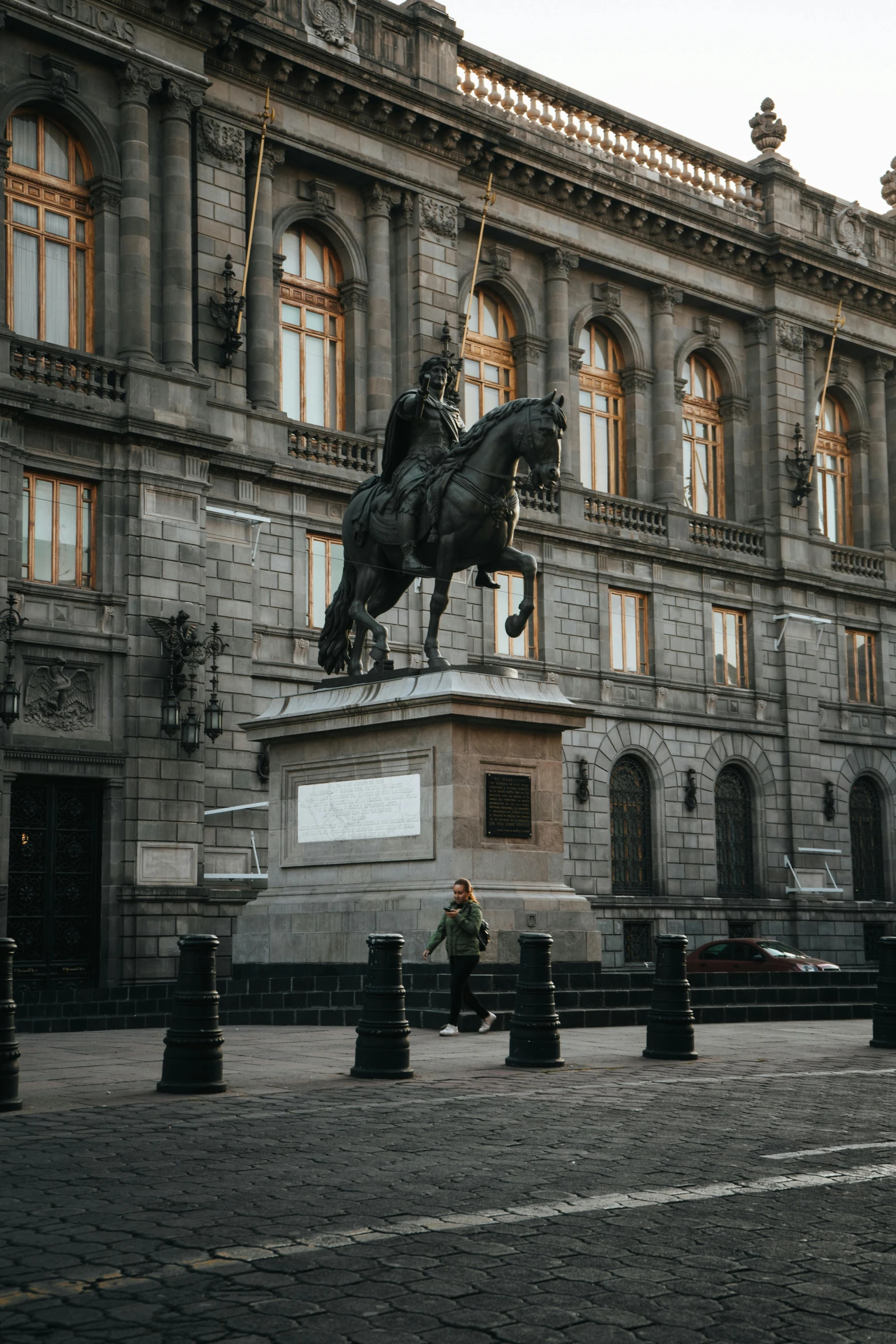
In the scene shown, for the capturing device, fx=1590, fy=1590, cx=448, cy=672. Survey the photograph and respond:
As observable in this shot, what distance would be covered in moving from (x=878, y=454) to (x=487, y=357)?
50.4 ft

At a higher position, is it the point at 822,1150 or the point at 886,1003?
the point at 886,1003

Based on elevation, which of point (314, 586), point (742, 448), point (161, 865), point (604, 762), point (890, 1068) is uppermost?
point (742, 448)

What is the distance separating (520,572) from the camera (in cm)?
1950

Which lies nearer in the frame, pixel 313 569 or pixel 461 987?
pixel 461 987

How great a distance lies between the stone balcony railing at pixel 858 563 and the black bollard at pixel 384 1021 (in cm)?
3596

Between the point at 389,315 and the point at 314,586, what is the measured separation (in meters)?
7.32

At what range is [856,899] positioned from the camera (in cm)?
4562

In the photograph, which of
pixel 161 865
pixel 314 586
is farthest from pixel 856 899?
pixel 161 865

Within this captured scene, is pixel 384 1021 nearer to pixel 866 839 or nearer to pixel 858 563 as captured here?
pixel 866 839

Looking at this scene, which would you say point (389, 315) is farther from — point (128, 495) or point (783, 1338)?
point (783, 1338)

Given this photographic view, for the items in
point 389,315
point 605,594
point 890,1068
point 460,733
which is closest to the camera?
point 890,1068

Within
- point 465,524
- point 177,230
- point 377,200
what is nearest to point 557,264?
point 377,200

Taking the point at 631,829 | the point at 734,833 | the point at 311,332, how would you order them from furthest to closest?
the point at 734,833, the point at 631,829, the point at 311,332

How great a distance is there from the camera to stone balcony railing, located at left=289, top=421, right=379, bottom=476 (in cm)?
3500
